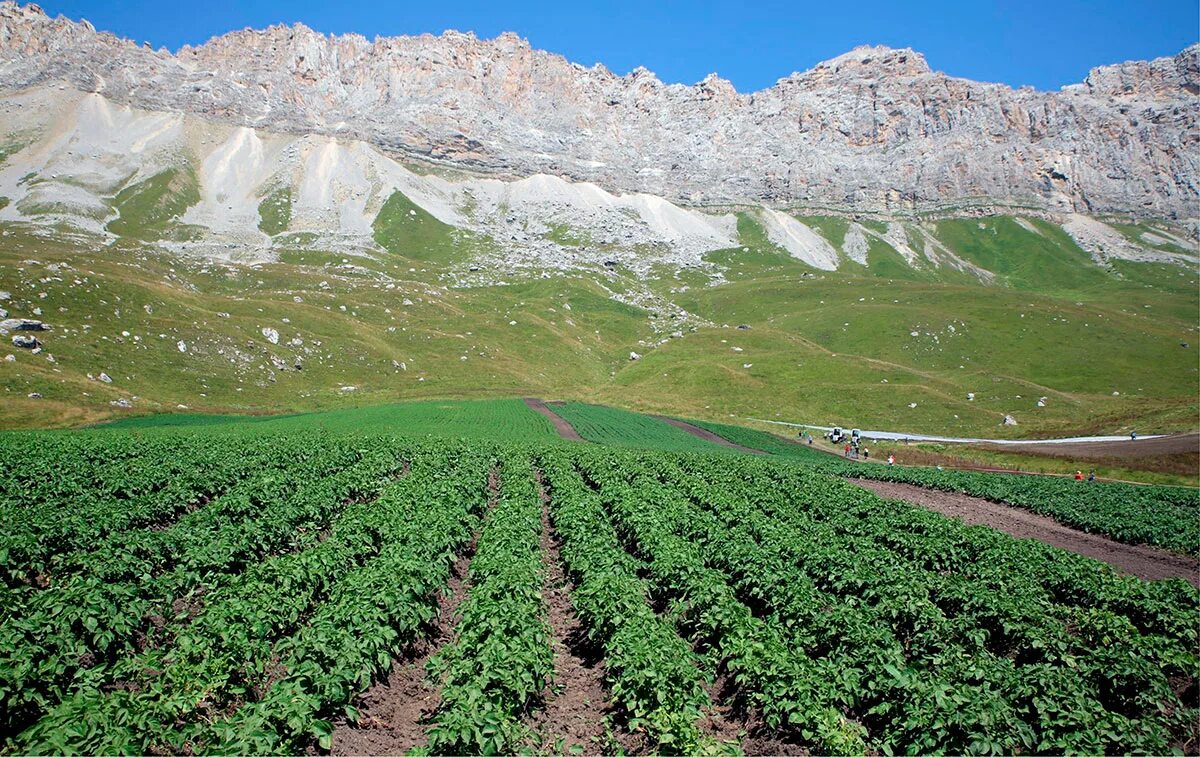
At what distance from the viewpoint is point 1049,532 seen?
35188 millimetres

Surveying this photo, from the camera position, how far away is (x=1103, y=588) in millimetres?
20078

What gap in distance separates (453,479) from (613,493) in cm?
861

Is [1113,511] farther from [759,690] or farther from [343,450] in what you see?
[343,450]

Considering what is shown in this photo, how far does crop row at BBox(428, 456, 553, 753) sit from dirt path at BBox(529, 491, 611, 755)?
2.13 ft

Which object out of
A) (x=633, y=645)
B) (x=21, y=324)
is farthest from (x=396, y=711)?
(x=21, y=324)

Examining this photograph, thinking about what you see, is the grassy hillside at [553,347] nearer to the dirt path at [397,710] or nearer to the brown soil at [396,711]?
the dirt path at [397,710]

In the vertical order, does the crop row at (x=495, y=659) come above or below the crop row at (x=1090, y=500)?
above

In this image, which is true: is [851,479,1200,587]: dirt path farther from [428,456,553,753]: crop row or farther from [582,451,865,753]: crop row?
[428,456,553,753]: crop row

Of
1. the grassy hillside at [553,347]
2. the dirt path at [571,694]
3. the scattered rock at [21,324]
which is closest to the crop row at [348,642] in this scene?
the dirt path at [571,694]

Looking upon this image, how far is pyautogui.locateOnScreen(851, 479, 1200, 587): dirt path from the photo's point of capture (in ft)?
93.0

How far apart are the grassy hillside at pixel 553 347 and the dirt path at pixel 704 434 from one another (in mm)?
12174

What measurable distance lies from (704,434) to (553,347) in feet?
213

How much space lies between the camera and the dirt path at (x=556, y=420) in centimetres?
7055

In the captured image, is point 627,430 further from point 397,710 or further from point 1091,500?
point 397,710
